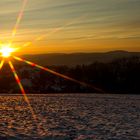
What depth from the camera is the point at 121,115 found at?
30.6m

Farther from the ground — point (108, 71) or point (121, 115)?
point (108, 71)

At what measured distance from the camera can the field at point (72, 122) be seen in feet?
75.3

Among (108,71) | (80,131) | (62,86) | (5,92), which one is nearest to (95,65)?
(108,71)

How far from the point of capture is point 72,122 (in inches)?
1081

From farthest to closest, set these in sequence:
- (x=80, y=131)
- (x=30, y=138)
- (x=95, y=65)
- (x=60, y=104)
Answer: (x=95, y=65) < (x=60, y=104) < (x=80, y=131) < (x=30, y=138)

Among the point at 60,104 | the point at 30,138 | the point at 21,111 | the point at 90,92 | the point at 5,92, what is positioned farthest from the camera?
the point at 5,92

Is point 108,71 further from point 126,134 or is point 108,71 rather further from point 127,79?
point 126,134

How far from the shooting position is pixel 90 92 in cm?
5353

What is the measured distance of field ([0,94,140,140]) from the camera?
75.3ft

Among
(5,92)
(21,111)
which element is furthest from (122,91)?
(21,111)

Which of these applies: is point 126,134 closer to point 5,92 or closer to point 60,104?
point 60,104

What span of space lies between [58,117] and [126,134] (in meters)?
7.83

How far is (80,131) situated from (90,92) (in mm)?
29425

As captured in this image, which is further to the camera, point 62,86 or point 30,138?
point 62,86
